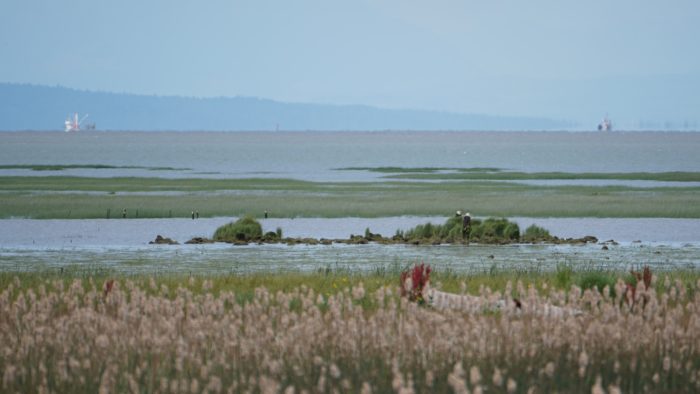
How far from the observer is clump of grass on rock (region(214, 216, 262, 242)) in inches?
1400

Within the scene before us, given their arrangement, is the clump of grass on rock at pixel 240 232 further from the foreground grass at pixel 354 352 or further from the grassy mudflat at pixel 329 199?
the foreground grass at pixel 354 352

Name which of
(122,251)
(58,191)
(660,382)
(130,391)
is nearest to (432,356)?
(660,382)

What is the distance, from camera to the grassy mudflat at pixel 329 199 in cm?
4869

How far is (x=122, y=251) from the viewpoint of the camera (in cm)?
3209

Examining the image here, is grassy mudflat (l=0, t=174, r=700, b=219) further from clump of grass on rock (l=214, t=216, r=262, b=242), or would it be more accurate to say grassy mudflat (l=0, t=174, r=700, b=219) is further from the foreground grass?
the foreground grass

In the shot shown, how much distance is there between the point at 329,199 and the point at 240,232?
71.8 feet

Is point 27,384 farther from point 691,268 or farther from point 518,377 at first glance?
point 691,268

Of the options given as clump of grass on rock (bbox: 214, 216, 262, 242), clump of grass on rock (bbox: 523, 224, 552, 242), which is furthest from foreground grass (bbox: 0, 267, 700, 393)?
clump of grass on rock (bbox: 523, 224, 552, 242)

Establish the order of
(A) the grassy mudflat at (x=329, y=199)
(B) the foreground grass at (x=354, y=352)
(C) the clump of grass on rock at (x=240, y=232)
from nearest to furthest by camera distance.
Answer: (B) the foreground grass at (x=354, y=352) → (C) the clump of grass on rock at (x=240, y=232) → (A) the grassy mudflat at (x=329, y=199)

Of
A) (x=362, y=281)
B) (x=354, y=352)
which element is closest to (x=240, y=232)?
(x=362, y=281)

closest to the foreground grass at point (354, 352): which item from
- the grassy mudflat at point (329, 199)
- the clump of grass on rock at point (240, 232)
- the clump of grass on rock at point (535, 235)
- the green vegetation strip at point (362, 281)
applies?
the green vegetation strip at point (362, 281)

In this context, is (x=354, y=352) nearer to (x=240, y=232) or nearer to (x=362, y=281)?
(x=362, y=281)

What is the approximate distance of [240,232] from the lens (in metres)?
35.8

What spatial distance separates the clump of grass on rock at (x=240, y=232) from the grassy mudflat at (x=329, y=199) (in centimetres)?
1110
